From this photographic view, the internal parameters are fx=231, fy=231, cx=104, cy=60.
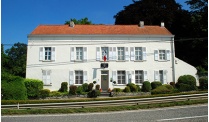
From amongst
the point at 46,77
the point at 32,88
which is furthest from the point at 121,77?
the point at 32,88

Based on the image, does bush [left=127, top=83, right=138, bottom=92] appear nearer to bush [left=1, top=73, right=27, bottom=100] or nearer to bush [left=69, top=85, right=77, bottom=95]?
bush [left=69, top=85, right=77, bottom=95]

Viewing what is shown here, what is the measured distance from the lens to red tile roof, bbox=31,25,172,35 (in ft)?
89.5

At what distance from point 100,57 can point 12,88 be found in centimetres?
1069

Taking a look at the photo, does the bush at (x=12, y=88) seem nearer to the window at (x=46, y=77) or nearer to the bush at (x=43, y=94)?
the bush at (x=43, y=94)

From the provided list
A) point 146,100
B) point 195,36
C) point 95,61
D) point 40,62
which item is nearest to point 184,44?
point 195,36

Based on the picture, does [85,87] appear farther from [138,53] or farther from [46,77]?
[138,53]

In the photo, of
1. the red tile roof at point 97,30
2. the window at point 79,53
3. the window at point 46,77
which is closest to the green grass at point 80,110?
the window at point 46,77

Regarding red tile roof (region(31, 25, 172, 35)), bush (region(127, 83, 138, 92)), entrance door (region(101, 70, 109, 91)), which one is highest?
red tile roof (region(31, 25, 172, 35))

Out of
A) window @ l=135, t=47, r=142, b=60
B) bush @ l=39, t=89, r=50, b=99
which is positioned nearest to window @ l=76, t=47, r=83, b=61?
bush @ l=39, t=89, r=50, b=99

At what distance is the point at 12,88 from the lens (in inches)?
769

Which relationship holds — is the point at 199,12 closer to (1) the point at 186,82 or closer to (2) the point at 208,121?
(1) the point at 186,82

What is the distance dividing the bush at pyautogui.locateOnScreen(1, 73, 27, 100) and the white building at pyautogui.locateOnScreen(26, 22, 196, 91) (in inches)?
238

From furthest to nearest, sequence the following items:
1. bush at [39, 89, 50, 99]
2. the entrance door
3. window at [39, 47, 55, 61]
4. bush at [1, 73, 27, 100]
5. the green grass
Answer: the entrance door < window at [39, 47, 55, 61] < bush at [39, 89, 50, 99] < bush at [1, 73, 27, 100] < the green grass

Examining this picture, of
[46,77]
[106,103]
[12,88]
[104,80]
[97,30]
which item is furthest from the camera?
[97,30]
